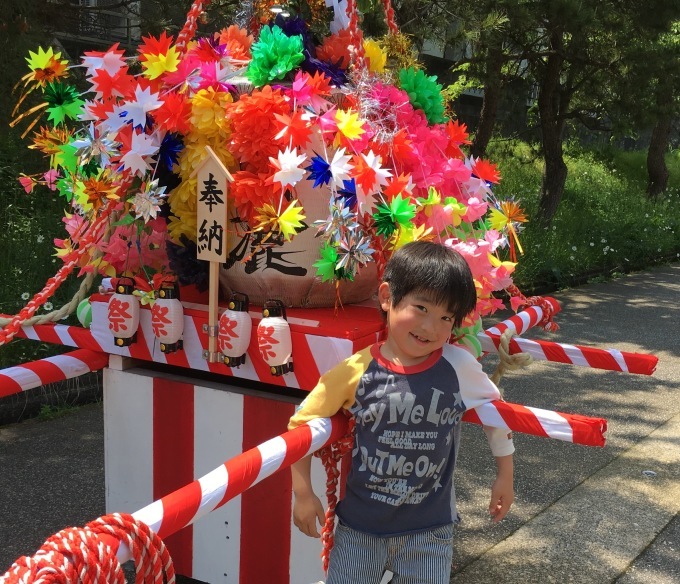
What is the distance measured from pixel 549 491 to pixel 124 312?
2331 millimetres

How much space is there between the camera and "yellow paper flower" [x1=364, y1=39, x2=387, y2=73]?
278cm

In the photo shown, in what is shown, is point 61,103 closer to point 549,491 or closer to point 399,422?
point 399,422

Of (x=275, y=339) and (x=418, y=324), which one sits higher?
(x=418, y=324)

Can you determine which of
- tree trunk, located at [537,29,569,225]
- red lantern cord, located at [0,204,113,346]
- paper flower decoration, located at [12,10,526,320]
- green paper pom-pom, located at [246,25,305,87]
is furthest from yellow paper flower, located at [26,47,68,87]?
tree trunk, located at [537,29,569,225]

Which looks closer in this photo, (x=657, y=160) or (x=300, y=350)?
(x=300, y=350)

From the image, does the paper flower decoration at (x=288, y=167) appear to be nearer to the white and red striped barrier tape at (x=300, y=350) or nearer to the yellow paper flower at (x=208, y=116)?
the yellow paper flower at (x=208, y=116)

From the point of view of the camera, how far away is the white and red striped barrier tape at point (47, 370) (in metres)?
2.29

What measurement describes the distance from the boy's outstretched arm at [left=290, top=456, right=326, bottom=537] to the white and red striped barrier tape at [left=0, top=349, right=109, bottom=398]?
835 millimetres

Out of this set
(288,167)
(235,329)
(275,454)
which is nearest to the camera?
(275,454)

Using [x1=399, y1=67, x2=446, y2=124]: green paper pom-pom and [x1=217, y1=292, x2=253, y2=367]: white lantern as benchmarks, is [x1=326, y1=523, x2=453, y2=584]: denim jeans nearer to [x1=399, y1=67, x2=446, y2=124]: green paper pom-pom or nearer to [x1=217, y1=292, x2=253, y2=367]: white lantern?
[x1=217, y1=292, x2=253, y2=367]: white lantern

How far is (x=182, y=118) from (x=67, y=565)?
4.91ft

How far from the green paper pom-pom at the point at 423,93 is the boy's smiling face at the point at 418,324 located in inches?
40.2

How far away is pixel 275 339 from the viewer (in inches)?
90.0

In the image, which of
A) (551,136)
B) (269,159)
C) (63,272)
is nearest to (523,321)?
(269,159)
